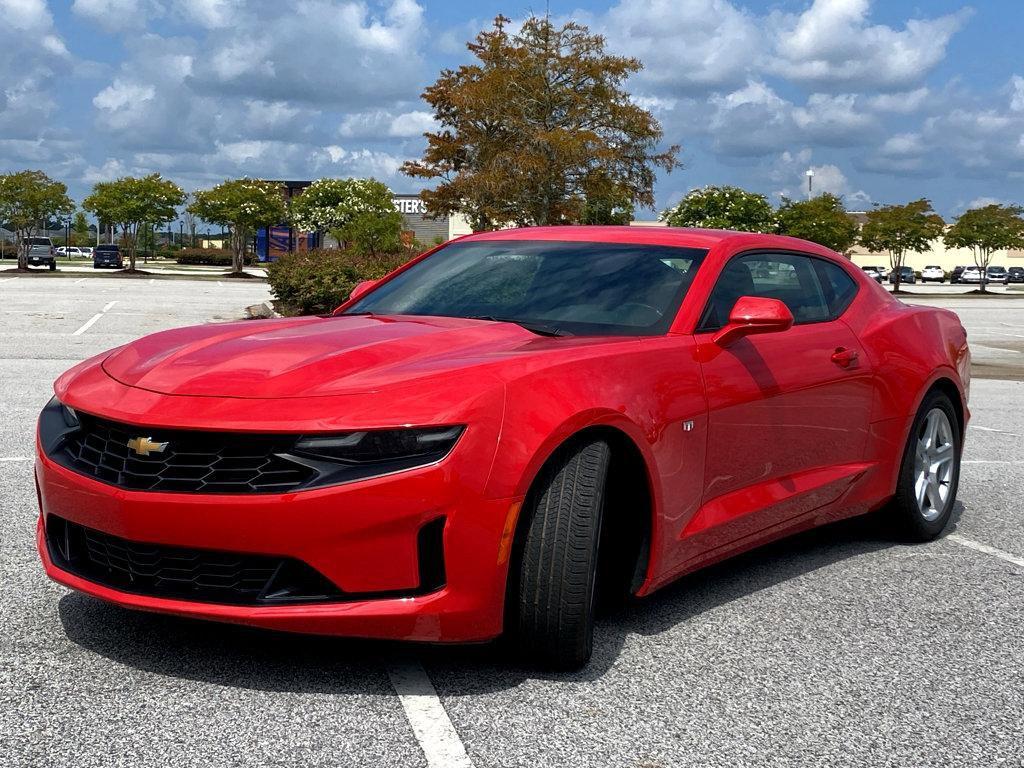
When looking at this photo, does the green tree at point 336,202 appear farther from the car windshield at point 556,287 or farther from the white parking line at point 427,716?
the white parking line at point 427,716

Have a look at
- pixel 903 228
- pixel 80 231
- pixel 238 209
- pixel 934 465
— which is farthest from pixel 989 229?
pixel 80 231

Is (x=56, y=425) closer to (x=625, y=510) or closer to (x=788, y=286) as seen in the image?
(x=625, y=510)

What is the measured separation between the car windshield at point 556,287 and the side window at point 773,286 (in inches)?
5.9

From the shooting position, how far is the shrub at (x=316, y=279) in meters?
21.8

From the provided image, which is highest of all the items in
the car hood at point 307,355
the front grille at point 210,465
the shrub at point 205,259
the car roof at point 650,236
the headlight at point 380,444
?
the car roof at point 650,236

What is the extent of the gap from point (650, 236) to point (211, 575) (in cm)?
244

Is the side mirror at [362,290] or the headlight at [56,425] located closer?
the headlight at [56,425]

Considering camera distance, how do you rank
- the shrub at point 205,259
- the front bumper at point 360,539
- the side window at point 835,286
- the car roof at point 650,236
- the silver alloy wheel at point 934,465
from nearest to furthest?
the front bumper at point 360,539 → the car roof at point 650,236 → the side window at point 835,286 → the silver alloy wheel at point 934,465 → the shrub at point 205,259

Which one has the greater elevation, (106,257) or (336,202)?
(336,202)

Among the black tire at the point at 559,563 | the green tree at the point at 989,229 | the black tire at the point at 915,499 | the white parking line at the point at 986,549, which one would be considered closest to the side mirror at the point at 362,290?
the black tire at the point at 559,563

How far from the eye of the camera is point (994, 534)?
6.16 m

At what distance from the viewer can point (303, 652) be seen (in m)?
3.88

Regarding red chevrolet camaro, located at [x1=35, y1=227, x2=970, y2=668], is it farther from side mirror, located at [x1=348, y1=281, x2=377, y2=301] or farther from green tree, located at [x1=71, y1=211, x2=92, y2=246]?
green tree, located at [x1=71, y1=211, x2=92, y2=246]

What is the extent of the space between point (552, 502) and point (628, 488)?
52 cm
